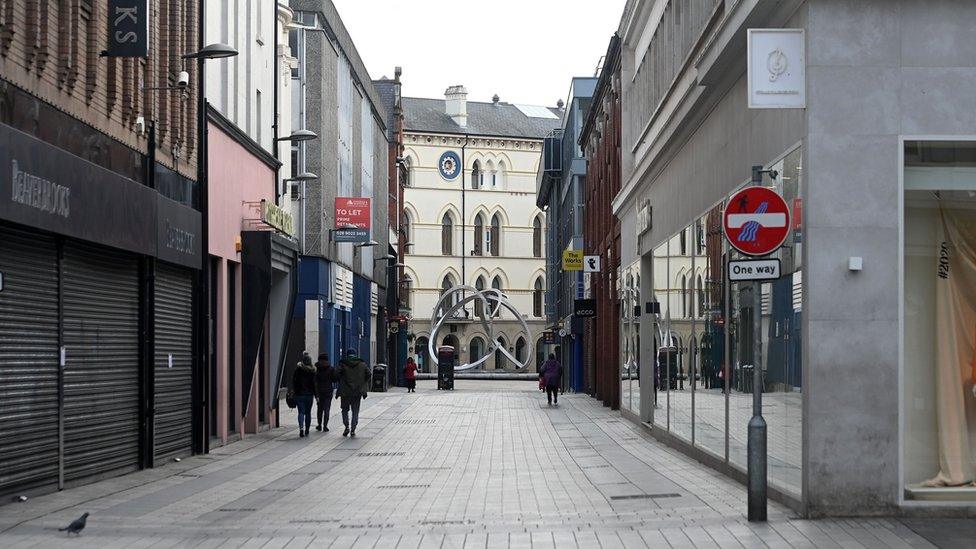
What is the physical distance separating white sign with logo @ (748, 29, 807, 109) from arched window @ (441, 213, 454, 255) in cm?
10058

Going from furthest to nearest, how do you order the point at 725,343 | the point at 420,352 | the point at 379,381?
1. the point at 420,352
2. the point at 379,381
3. the point at 725,343

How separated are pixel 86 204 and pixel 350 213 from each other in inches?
1309

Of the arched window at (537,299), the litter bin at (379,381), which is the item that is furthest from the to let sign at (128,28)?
the arched window at (537,299)

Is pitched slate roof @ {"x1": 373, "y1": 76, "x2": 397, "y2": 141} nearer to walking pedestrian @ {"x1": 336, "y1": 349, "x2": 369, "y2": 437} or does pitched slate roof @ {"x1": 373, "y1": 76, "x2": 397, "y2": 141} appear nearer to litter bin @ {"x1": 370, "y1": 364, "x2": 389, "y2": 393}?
litter bin @ {"x1": 370, "y1": 364, "x2": 389, "y2": 393}

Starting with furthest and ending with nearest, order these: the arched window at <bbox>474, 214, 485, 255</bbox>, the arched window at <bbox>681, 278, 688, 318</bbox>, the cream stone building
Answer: the arched window at <bbox>474, 214, 485, 255</bbox>
the cream stone building
the arched window at <bbox>681, 278, 688, 318</bbox>

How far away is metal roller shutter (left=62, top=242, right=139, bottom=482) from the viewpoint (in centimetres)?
1666

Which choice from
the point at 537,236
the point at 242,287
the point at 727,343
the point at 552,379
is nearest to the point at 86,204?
the point at 727,343

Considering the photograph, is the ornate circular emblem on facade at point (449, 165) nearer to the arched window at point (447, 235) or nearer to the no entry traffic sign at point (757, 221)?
the arched window at point (447, 235)

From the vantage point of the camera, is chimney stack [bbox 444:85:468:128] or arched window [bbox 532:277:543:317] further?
chimney stack [bbox 444:85:468:128]

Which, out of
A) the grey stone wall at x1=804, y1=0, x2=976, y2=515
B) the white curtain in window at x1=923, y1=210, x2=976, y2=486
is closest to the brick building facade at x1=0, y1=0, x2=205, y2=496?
the grey stone wall at x1=804, y1=0, x2=976, y2=515

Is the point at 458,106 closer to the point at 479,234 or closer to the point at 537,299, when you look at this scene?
the point at 479,234

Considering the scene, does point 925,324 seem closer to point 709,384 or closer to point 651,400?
point 709,384

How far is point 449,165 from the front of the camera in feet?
374

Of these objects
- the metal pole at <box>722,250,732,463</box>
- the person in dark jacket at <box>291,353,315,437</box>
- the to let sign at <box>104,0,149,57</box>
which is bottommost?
the person in dark jacket at <box>291,353,315,437</box>
